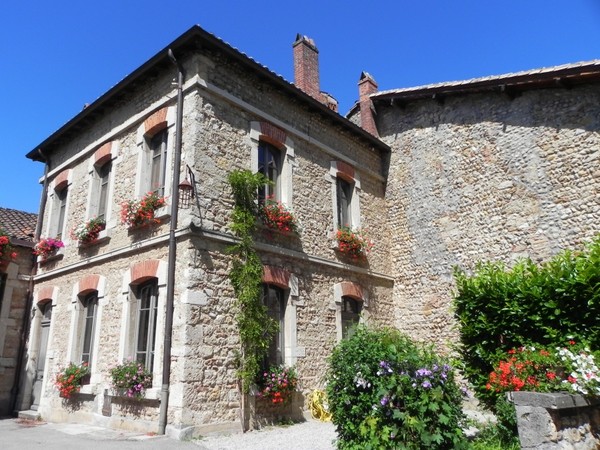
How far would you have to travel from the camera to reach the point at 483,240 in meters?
10.3

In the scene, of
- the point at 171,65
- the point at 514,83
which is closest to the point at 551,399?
the point at 514,83

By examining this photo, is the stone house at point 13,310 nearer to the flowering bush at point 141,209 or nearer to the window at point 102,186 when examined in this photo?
the window at point 102,186

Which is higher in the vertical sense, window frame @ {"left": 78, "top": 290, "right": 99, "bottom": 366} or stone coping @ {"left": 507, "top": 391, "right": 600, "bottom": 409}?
window frame @ {"left": 78, "top": 290, "right": 99, "bottom": 366}

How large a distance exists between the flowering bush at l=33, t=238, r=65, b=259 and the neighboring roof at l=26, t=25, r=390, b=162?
2.63 metres

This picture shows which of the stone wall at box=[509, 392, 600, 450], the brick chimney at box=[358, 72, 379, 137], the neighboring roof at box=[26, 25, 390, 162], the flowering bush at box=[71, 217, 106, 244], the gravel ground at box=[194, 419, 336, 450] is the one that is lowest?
the gravel ground at box=[194, 419, 336, 450]

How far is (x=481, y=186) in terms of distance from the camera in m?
10.6

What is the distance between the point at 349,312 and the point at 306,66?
6269 mm

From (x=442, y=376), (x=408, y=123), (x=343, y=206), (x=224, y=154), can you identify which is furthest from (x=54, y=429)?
(x=408, y=123)

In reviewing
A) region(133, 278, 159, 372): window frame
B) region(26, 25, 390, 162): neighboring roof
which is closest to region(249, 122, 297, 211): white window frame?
region(26, 25, 390, 162): neighboring roof

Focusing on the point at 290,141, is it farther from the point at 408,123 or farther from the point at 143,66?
the point at 408,123

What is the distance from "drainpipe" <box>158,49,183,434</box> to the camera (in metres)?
6.78

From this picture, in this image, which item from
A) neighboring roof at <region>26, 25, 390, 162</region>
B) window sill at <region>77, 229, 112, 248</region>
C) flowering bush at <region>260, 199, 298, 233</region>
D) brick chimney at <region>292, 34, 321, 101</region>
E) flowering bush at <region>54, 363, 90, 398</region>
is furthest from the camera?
brick chimney at <region>292, 34, 321, 101</region>

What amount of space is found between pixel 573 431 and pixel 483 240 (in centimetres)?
553

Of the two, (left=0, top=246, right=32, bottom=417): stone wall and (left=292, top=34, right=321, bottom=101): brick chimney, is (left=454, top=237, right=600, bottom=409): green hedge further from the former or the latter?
(left=0, top=246, right=32, bottom=417): stone wall
